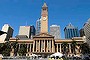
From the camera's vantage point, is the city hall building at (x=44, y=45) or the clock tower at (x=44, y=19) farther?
the clock tower at (x=44, y=19)

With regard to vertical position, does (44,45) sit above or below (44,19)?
below

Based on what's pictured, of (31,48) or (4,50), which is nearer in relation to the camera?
(4,50)

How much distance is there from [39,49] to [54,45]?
43.9 feet

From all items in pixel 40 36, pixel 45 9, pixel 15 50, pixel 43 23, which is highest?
pixel 45 9

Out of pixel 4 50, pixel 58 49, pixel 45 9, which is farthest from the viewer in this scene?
pixel 45 9

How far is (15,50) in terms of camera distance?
123 meters

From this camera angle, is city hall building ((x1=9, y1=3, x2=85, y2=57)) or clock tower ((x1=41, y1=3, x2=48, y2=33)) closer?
city hall building ((x1=9, y1=3, x2=85, y2=57))

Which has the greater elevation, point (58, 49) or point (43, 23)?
point (43, 23)

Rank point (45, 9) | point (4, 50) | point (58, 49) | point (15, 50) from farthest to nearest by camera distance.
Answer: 1. point (45, 9)
2. point (58, 49)
3. point (15, 50)
4. point (4, 50)

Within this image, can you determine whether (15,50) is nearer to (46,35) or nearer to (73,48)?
(46,35)

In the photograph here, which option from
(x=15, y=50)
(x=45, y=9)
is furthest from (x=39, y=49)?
(x=45, y=9)

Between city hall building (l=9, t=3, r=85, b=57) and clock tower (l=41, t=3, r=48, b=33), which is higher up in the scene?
clock tower (l=41, t=3, r=48, b=33)

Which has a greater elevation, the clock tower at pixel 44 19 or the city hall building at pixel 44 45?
the clock tower at pixel 44 19

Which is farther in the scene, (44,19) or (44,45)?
(44,19)
